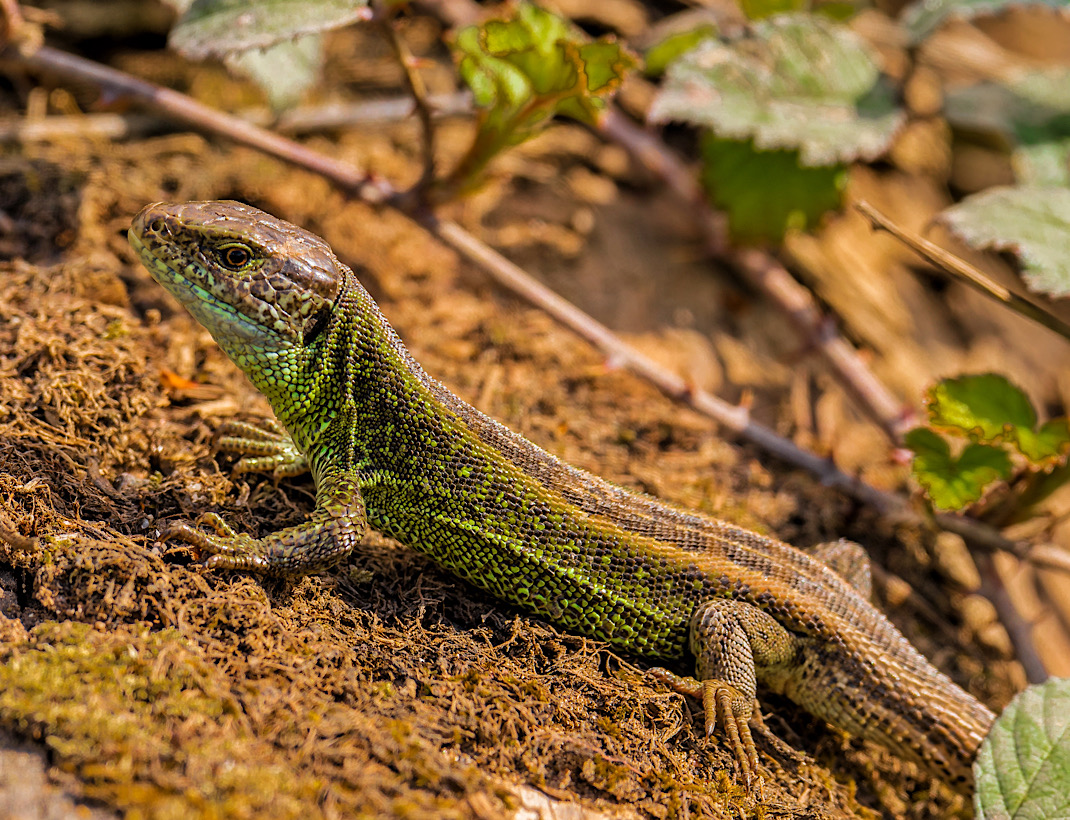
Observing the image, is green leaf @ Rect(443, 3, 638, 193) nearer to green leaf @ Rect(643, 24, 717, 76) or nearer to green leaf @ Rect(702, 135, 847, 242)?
green leaf @ Rect(643, 24, 717, 76)

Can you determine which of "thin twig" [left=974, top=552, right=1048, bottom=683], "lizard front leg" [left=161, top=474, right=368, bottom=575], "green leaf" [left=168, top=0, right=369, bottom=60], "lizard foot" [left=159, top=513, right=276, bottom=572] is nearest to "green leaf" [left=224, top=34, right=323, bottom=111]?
"green leaf" [left=168, top=0, right=369, bottom=60]

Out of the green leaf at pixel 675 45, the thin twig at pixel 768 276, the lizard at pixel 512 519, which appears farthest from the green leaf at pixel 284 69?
the green leaf at pixel 675 45

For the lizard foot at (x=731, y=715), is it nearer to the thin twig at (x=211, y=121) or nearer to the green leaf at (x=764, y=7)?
the thin twig at (x=211, y=121)

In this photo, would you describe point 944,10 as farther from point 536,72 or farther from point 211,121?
point 211,121

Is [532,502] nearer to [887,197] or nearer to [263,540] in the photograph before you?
[263,540]

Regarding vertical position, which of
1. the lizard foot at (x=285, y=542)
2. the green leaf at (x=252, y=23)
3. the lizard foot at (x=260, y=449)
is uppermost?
the green leaf at (x=252, y=23)
